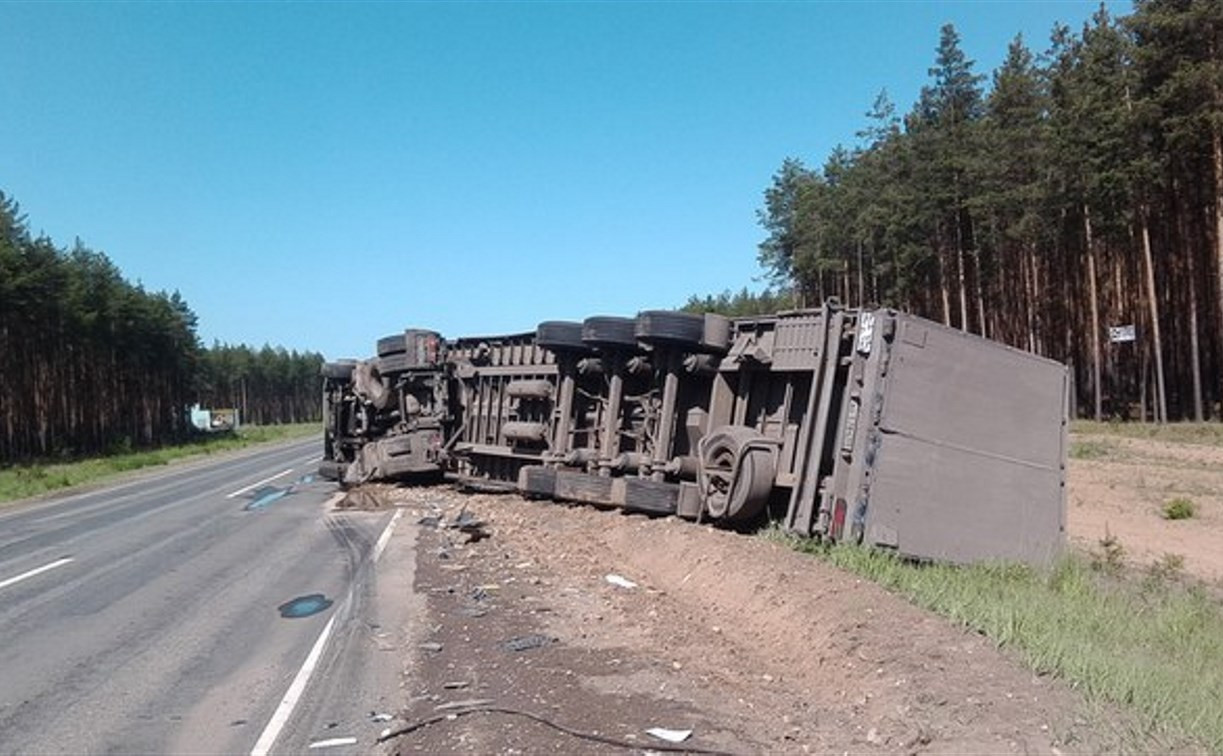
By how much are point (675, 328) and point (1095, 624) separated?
6505 millimetres

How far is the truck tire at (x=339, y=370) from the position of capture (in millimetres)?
23141

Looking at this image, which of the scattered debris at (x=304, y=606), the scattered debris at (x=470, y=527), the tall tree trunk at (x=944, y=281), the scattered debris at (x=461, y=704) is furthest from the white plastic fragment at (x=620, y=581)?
the tall tree trunk at (x=944, y=281)

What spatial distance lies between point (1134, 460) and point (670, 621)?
2189 centimetres

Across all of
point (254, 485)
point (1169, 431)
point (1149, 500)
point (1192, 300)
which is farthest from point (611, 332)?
point (1192, 300)

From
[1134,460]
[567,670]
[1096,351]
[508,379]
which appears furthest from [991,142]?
[567,670]

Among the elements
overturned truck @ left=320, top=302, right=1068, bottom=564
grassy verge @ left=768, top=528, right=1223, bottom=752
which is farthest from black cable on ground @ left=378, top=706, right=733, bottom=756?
overturned truck @ left=320, top=302, right=1068, bottom=564

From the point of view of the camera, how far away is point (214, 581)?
1116 centimetres

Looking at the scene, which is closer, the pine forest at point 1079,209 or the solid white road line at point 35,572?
the solid white road line at point 35,572

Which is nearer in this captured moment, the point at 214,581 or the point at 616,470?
the point at 214,581

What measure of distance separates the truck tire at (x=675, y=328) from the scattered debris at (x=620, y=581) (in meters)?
3.33

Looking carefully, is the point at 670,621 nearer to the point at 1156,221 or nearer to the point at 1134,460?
the point at 1134,460

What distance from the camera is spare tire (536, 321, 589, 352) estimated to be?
14812 millimetres

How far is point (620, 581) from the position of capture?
1015 cm

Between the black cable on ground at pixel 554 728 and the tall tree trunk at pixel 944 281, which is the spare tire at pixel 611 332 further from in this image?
the tall tree trunk at pixel 944 281
